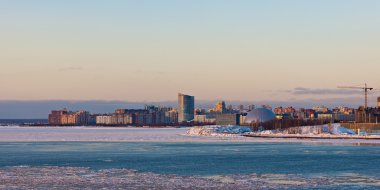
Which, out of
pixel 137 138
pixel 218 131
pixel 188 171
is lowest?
pixel 188 171

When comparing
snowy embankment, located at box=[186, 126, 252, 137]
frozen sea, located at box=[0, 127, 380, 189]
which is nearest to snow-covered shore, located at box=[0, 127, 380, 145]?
snowy embankment, located at box=[186, 126, 252, 137]

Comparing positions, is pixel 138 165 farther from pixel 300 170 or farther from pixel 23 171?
pixel 300 170

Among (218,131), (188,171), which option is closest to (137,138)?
(218,131)

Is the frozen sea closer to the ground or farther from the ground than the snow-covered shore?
closer to the ground

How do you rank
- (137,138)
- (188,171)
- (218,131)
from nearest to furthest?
1. (188,171)
2. (137,138)
3. (218,131)

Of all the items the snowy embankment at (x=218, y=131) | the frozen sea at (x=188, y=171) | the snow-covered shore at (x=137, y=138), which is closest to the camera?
the frozen sea at (x=188, y=171)

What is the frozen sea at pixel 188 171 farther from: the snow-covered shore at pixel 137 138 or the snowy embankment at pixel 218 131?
the snowy embankment at pixel 218 131

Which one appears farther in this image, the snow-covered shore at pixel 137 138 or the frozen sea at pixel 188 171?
the snow-covered shore at pixel 137 138

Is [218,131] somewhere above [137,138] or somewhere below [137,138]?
above

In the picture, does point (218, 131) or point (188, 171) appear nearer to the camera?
point (188, 171)

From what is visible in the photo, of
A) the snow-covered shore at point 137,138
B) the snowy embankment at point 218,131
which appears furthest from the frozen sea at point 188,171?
the snowy embankment at point 218,131

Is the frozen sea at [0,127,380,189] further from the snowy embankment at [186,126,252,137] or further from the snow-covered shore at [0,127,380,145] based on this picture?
the snowy embankment at [186,126,252,137]

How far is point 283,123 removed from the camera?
12562cm

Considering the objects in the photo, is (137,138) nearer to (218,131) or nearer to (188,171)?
(218,131)
